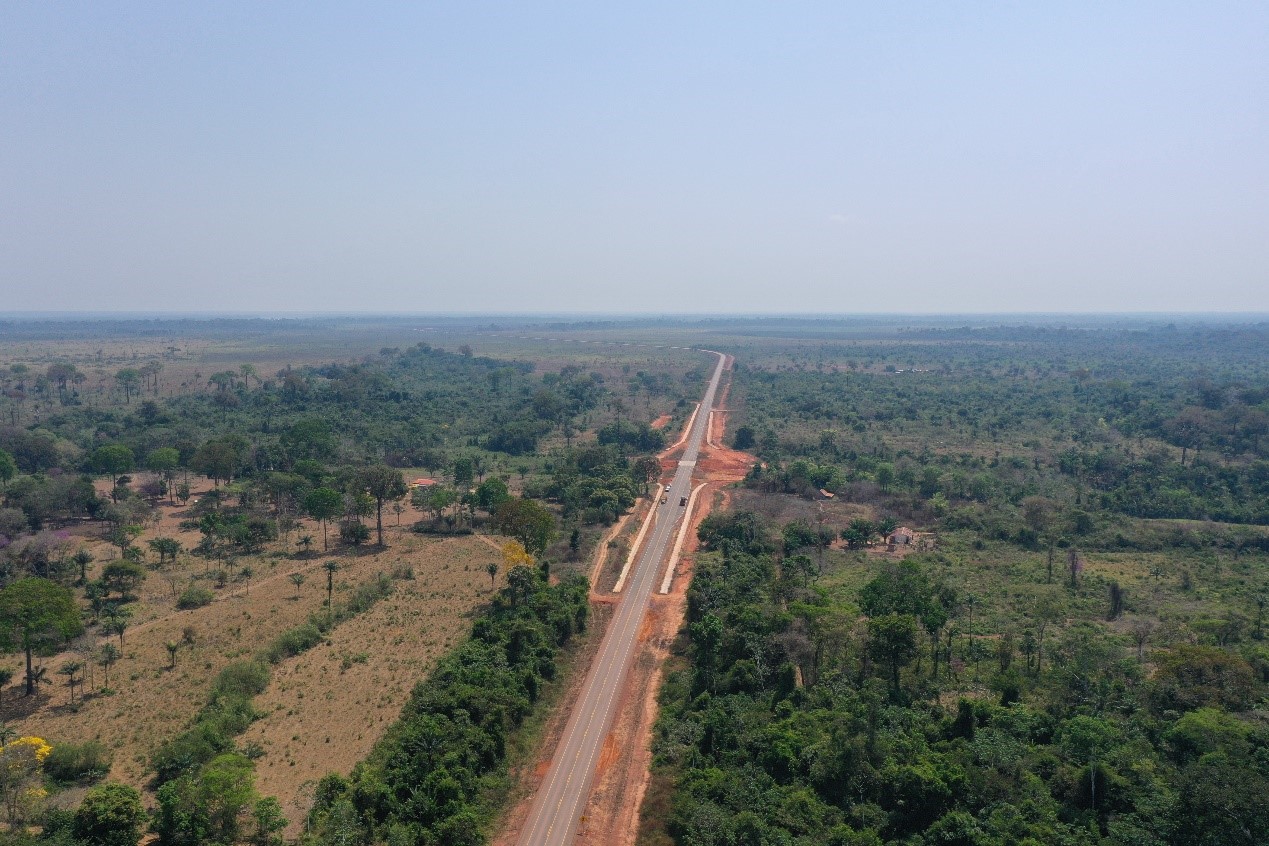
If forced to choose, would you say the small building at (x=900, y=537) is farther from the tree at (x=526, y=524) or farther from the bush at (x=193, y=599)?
the bush at (x=193, y=599)

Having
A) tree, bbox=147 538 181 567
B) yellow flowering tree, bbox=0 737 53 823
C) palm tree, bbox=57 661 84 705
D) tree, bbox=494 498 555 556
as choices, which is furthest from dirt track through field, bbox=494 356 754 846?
tree, bbox=147 538 181 567

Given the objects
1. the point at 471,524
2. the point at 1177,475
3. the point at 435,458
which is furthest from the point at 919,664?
the point at 435,458

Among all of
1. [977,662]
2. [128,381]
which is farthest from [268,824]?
[128,381]

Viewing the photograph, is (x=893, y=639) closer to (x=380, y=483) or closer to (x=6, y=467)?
(x=380, y=483)

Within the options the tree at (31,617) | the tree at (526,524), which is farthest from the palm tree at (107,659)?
the tree at (526,524)

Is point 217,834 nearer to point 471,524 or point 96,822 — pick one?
point 96,822

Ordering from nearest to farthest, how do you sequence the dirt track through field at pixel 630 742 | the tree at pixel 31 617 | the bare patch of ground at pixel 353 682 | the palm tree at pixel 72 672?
the dirt track through field at pixel 630 742
the bare patch of ground at pixel 353 682
the tree at pixel 31 617
the palm tree at pixel 72 672

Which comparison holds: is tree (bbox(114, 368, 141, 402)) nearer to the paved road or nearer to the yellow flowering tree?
the paved road
